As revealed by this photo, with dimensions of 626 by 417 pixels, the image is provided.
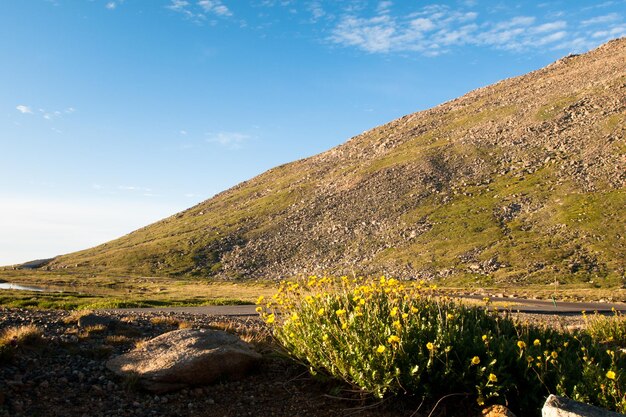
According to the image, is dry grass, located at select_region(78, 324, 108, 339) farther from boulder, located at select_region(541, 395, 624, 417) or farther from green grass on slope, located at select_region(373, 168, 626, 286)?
green grass on slope, located at select_region(373, 168, 626, 286)

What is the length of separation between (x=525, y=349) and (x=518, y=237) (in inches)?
2597

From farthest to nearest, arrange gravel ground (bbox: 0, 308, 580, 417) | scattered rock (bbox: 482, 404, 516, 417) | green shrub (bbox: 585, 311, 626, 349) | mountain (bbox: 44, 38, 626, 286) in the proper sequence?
mountain (bbox: 44, 38, 626, 286) → green shrub (bbox: 585, 311, 626, 349) → gravel ground (bbox: 0, 308, 580, 417) → scattered rock (bbox: 482, 404, 516, 417)

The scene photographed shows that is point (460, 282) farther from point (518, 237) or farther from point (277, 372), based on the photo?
point (277, 372)

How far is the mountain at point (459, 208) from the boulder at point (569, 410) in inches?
2086

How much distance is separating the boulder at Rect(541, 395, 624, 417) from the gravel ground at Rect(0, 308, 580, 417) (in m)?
1.85

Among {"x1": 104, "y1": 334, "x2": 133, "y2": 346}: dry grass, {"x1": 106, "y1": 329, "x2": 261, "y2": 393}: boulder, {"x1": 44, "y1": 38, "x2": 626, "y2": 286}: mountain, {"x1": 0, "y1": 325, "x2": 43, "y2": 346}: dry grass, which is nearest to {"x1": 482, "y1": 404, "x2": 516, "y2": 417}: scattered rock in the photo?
{"x1": 106, "y1": 329, "x2": 261, "y2": 393}: boulder

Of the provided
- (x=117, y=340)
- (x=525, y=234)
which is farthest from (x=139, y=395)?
(x=525, y=234)

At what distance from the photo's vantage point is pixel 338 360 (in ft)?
26.3

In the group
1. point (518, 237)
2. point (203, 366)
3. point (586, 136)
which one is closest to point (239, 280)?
point (518, 237)

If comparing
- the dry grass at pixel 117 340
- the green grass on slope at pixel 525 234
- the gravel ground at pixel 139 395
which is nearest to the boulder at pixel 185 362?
the gravel ground at pixel 139 395

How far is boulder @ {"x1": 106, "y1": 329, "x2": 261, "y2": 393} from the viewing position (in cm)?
862

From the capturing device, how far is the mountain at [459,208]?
64.6 m

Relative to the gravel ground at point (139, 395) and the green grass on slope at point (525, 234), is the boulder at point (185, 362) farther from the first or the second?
the green grass on slope at point (525, 234)

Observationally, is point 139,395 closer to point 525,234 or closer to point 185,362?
point 185,362
